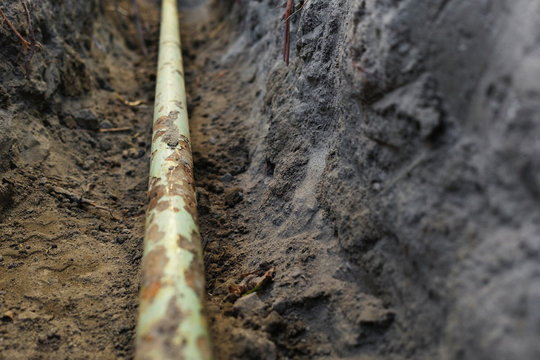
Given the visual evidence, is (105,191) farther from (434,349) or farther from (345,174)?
(434,349)

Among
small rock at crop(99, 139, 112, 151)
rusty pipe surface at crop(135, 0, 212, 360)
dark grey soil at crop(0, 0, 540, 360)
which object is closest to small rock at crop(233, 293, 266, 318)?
dark grey soil at crop(0, 0, 540, 360)

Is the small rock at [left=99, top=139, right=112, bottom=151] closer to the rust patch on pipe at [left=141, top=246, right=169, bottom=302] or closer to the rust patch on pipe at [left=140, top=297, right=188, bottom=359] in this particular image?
the rust patch on pipe at [left=141, top=246, right=169, bottom=302]

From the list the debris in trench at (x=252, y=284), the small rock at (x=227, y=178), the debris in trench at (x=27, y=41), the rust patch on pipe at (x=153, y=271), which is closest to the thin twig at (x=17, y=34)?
the debris in trench at (x=27, y=41)

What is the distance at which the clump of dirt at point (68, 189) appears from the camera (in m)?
1.91

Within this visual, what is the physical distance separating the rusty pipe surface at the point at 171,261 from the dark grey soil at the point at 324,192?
245 mm

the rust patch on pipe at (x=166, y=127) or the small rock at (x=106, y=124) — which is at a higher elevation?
the small rock at (x=106, y=124)

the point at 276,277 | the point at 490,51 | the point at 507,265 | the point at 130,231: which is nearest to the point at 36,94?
the point at 130,231

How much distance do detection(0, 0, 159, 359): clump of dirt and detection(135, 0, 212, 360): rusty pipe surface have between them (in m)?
0.41

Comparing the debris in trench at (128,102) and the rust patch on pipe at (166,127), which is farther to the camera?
the debris in trench at (128,102)

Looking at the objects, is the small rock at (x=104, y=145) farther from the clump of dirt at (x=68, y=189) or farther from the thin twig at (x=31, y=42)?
the thin twig at (x=31, y=42)

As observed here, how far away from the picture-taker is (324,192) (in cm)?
212

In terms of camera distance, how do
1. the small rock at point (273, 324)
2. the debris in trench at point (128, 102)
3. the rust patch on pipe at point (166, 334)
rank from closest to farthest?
1. the rust patch on pipe at point (166, 334)
2. the small rock at point (273, 324)
3. the debris in trench at point (128, 102)

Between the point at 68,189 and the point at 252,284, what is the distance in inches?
57.4

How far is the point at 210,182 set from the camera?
288cm
